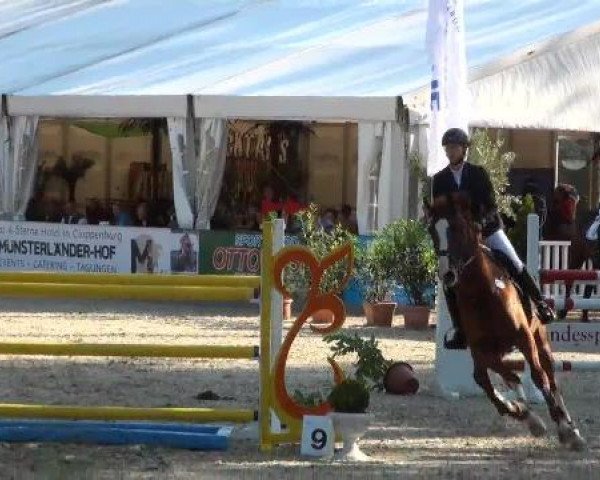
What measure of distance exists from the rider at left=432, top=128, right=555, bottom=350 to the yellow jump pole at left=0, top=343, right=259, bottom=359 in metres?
1.45

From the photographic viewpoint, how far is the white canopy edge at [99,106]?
23.4m

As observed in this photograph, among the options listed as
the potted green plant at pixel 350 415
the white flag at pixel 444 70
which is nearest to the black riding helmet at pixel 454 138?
the potted green plant at pixel 350 415

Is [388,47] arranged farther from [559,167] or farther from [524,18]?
A: [559,167]

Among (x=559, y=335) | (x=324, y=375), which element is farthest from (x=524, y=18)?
(x=559, y=335)

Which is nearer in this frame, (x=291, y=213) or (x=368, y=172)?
(x=368, y=172)

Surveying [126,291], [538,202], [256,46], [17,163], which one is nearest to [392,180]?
[538,202]

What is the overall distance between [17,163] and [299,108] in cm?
546

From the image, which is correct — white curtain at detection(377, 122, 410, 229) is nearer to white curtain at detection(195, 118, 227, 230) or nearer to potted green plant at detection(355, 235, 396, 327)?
potted green plant at detection(355, 235, 396, 327)

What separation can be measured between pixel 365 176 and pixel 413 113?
1333 mm

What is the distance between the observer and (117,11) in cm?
3030

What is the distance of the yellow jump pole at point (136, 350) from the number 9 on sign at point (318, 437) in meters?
0.55

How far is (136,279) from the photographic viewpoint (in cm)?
1023

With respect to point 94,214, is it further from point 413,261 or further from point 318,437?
point 318,437

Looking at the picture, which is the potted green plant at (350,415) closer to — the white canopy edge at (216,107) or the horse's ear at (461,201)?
the horse's ear at (461,201)
